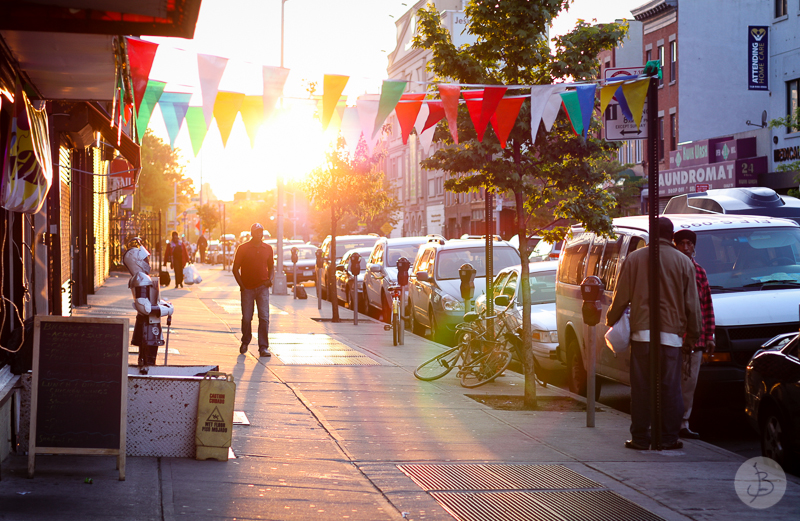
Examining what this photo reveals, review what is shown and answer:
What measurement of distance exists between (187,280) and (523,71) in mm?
24846

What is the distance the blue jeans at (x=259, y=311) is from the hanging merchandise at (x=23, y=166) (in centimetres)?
667

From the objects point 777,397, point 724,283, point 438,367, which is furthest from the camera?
point 438,367

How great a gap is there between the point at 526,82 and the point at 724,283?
9.75ft

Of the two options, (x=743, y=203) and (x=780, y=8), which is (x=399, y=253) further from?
(x=780, y=8)

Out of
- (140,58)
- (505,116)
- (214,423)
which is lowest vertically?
(214,423)

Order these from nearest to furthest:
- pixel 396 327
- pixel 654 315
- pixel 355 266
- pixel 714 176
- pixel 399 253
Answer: pixel 654 315, pixel 396 327, pixel 355 266, pixel 399 253, pixel 714 176

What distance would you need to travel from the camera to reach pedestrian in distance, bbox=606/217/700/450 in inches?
325

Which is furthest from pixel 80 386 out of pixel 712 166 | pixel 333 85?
pixel 712 166

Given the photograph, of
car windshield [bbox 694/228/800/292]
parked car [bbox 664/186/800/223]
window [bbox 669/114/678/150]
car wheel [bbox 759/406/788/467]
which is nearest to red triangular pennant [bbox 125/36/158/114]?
car windshield [bbox 694/228/800/292]

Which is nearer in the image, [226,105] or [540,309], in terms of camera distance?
[226,105]

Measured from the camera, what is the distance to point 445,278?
707 inches

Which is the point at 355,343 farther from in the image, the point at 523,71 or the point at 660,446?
the point at 660,446

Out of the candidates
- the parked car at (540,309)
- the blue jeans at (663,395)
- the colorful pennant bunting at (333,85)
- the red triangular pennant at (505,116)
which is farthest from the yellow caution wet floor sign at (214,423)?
the parked car at (540,309)

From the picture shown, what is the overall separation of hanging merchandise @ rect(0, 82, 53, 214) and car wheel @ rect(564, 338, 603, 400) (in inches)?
252
